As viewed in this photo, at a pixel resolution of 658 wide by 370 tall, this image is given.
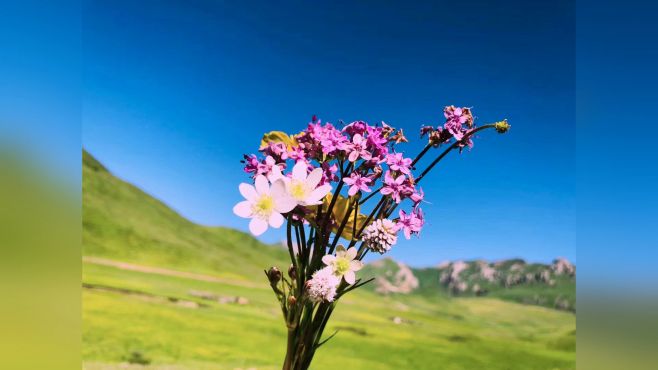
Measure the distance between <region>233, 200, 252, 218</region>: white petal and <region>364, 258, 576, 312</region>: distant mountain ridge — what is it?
296 centimetres

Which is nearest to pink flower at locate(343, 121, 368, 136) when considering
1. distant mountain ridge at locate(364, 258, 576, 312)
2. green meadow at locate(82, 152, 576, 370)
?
green meadow at locate(82, 152, 576, 370)

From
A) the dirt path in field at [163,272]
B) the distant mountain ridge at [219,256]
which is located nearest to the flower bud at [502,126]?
the distant mountain ridge at [219,256]

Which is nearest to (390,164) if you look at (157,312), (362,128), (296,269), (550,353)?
(362,128)

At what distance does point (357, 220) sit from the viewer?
0.80 metres

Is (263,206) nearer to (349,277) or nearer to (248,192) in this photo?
(248,192)

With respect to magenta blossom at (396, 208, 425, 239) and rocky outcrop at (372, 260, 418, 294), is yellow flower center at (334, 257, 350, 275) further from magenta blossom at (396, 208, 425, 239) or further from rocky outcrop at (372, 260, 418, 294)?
rocky outcrop at (372, 260, 418, 294)

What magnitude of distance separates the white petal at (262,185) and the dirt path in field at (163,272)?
325 cm

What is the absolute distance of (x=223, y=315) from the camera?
3191mm

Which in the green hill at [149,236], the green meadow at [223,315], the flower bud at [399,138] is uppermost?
the flower bud at [399,138]

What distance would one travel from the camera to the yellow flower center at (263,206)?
2.10 ft

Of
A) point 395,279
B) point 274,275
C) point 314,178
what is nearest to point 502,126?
point 314,178

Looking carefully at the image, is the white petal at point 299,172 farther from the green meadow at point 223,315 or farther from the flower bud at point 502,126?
the green meadow at point 223,315
